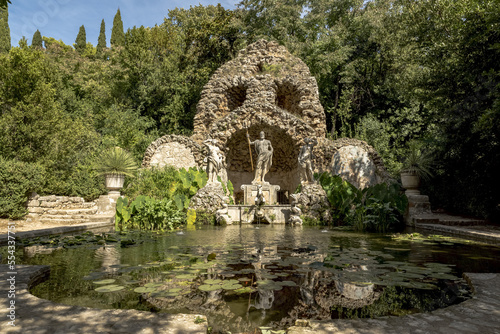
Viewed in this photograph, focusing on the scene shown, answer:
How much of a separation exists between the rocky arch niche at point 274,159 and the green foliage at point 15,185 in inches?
322

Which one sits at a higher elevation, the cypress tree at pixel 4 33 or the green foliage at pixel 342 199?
the cypress tree at pixel 4 33

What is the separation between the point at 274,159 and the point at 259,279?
548 inches

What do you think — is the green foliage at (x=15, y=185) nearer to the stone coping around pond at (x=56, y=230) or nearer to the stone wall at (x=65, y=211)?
the stone wall at (x=65, y=211)

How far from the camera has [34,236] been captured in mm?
5809

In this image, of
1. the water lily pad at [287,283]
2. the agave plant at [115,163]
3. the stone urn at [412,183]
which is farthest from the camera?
the agave plant at [115,163]

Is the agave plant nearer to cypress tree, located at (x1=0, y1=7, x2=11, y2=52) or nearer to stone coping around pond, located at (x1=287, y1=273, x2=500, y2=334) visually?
stone coping around pond, located at (x1=287, y1=273, x2=500, y2=334)

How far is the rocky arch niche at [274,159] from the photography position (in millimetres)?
14938

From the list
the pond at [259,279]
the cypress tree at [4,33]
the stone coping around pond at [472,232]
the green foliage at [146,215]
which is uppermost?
the cypress tree at [4,33]

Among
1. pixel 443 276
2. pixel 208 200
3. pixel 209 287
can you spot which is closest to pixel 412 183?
pixel 208 200

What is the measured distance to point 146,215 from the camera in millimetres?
7715

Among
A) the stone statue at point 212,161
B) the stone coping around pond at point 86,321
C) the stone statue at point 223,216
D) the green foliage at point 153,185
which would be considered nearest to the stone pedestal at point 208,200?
the stone statue at point 223,216

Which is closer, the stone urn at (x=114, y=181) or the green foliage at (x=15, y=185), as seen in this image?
the green foliage at (x=15, y=185)

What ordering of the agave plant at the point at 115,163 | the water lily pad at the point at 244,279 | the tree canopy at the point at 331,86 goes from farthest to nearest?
1. the agave plant at the point at 115,163
2. the tree canopy at the point at 331,86
3. the water lily pad at the point at 244,279

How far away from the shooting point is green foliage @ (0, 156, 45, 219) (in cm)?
887
